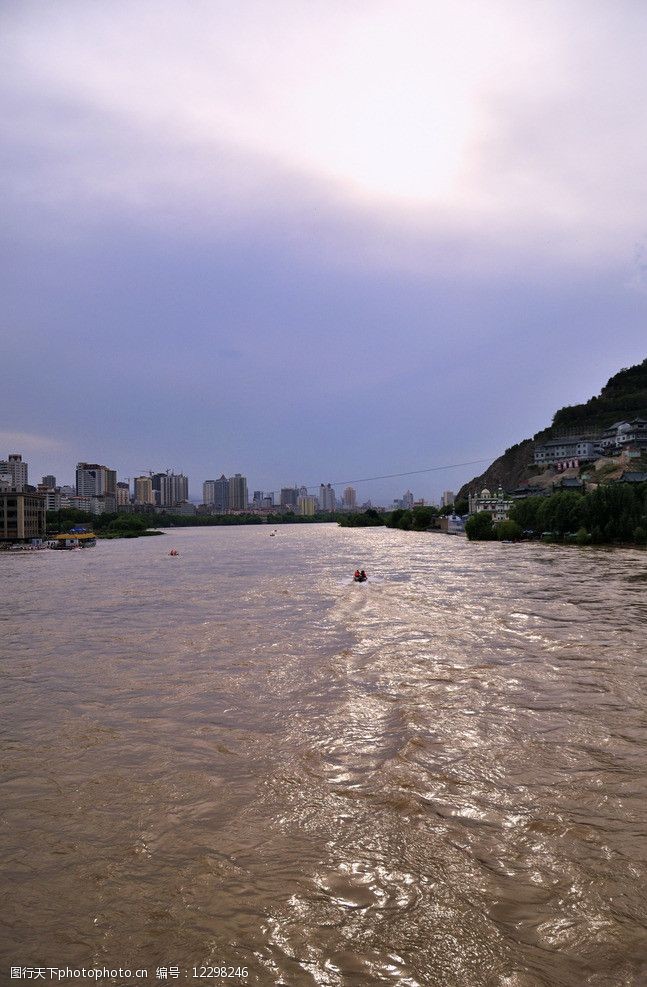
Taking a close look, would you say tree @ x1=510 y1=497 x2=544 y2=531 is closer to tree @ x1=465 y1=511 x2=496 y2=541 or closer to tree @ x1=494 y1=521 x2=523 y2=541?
tree @ x1=494 y1=521 x2=523 y2=541

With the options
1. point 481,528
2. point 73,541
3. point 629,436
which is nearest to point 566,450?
point 629,436

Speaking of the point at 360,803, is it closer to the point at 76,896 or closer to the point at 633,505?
the point at 76,896

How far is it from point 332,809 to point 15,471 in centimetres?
18602

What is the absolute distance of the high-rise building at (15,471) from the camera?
134m

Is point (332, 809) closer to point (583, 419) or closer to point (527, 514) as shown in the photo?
point (527, 514)

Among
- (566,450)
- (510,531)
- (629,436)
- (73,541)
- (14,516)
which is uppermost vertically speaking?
(629,436)

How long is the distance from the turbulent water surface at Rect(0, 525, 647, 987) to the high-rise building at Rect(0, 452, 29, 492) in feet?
447

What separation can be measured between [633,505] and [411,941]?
51.3 metres

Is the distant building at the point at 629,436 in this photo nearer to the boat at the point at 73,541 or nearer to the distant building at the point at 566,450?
the distant building at the point at 566,450

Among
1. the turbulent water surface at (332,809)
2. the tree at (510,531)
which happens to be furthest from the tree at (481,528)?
the turbulent water surface at (332,809)

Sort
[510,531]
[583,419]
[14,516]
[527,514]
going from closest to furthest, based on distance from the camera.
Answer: [510,531] → [527,514] → [14,516] → [583,419]

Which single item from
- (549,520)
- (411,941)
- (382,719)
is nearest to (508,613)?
(382,719)

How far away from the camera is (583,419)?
12194cm

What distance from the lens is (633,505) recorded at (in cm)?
4881
